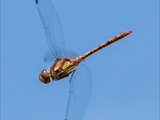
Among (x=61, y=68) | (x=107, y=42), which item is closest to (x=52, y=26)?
(x=61, y=68)

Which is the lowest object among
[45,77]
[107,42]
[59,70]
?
[45,77]

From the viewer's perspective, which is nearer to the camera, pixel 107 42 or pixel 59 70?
pixel 59 70

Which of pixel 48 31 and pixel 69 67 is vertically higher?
pixel 48 31

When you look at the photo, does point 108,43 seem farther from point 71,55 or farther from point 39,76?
point 39,76

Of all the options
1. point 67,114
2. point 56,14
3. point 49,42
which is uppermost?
point 56,14

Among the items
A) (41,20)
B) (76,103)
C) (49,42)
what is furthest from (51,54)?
(76,103)

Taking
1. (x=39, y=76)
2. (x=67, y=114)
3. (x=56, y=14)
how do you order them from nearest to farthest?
(x=67, y=114), (x=56, y=14), (x=39, y=76)

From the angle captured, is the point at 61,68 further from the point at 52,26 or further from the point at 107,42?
the point at 107,42

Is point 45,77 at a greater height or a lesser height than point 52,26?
lesser
